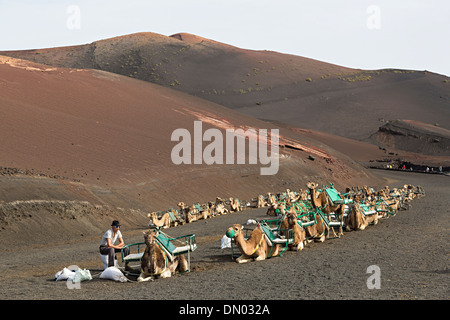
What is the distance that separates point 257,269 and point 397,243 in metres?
6.23

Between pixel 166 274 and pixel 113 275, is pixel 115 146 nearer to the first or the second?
pixel 113 275

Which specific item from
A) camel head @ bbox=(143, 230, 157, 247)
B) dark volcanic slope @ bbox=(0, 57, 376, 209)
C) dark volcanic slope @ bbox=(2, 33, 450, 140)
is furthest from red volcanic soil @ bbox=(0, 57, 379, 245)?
dark volcanic slope @ bbox=(2, 33, 450, 140)

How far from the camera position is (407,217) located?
91.0ft

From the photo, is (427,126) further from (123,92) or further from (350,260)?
(350,260)

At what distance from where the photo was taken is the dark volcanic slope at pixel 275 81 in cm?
12800

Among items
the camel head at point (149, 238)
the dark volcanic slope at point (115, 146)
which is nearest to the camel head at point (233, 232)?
the camel head at point (149, 238)

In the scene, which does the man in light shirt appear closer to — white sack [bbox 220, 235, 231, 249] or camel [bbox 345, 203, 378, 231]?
white sack [bbox 220, 235, 231, 249]

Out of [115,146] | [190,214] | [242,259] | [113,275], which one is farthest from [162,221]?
[115,146]

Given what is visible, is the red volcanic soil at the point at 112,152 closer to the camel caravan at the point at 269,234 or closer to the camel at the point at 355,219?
the camel caravan at the point at 269,234

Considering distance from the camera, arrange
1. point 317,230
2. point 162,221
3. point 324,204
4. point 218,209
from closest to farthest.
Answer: point 317,230
point 324,204
point 162,221
point 218,209

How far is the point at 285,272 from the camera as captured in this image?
47.5 feet

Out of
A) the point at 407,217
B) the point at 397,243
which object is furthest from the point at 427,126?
the point at 397,243

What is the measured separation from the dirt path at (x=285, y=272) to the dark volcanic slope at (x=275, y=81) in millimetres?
95776

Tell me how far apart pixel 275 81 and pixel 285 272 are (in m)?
140
